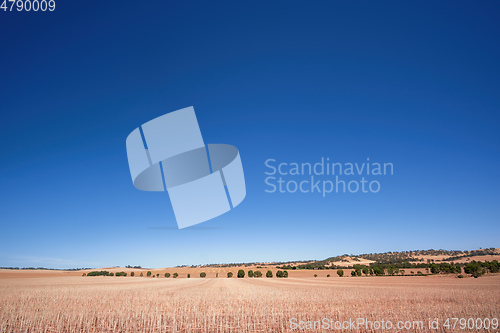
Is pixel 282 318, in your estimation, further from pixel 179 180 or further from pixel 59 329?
pixel 59 329

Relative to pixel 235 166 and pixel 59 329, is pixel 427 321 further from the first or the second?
pixel 59 329

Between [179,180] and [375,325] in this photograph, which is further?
[179,180]

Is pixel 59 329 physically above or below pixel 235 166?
below

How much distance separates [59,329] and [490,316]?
→ 2332cm

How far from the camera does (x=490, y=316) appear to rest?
16766mm

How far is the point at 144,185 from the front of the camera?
64.7ft

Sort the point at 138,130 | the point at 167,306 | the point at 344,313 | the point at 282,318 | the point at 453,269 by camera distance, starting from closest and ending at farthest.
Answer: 1. the point at 138,130
2. the point at 282,318
3. the point at 344,313
4. the point at 167,306
5. the point at 453,269

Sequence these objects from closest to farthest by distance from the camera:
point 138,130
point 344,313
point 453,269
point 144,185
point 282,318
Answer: point 138,130
point 282,318
point 344,313
point 144,185
point 453,269

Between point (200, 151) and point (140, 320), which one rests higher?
point (200, 151)

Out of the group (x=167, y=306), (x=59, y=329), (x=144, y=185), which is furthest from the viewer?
(x=167, y=306)

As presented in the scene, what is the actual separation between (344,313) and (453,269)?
110 meters

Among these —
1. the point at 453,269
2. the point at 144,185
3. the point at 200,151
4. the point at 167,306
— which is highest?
the point at 200,151

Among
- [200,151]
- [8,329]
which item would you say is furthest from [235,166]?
[8,329]

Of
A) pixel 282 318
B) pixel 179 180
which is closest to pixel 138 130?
pixel 179 180
